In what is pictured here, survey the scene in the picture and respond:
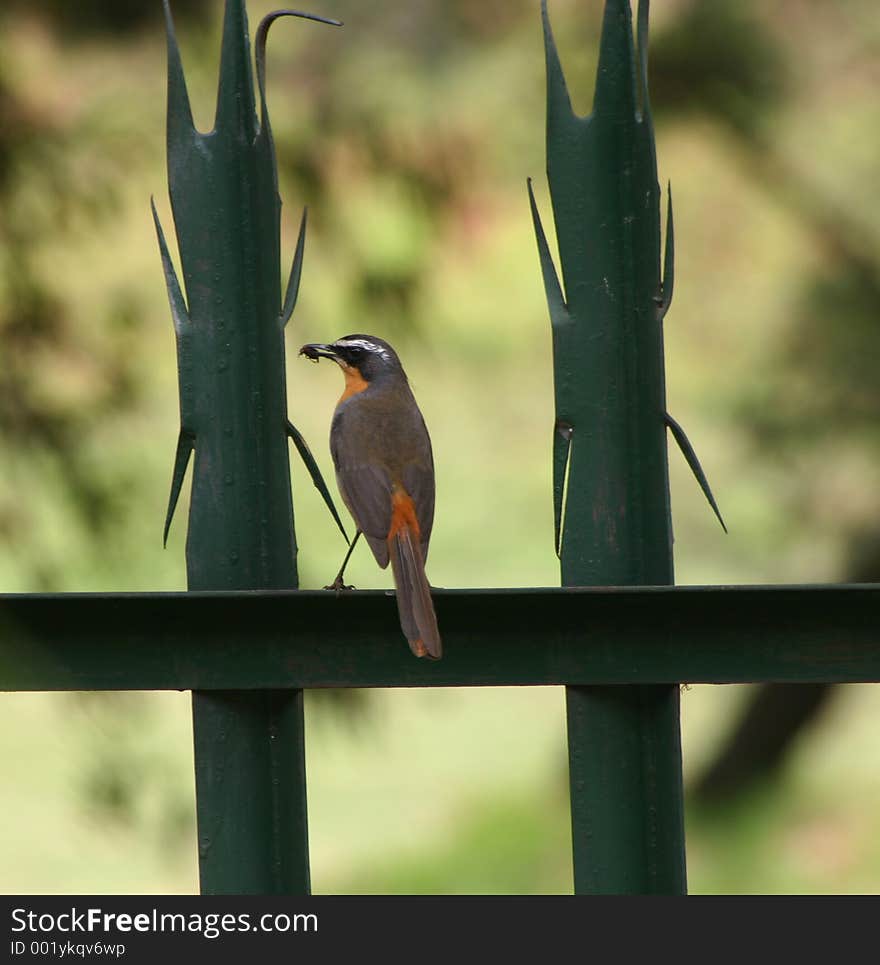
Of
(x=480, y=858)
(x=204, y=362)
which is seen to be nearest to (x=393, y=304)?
(x=204, y=362)

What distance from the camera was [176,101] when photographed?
3.99ft

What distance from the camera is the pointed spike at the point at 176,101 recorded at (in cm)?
120

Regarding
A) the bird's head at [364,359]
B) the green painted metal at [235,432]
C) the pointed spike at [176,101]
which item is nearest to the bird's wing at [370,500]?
the bird's head at [364,359]

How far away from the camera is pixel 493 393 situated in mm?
4270

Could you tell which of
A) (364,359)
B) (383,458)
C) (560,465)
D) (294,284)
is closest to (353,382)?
(364,359)

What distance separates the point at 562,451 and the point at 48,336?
5.45 ft

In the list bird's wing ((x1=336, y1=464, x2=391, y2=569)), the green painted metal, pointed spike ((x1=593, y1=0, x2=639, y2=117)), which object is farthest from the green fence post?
bird's wing ((x1=336, y1=464, x2=391, y2=569))

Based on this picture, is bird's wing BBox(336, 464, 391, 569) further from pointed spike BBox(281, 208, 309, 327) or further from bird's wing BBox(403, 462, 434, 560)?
pointed spike BBox(281, 208, 309, 327)

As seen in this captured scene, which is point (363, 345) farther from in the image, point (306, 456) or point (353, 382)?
point (306, 456)

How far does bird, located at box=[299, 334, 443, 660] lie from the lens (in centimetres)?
168

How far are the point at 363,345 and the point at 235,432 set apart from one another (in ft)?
3.41

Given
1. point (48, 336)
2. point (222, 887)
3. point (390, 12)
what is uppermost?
point (390, 12)

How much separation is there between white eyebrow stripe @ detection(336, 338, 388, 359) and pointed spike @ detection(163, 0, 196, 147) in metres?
0.99

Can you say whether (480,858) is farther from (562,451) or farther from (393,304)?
(562,451)
